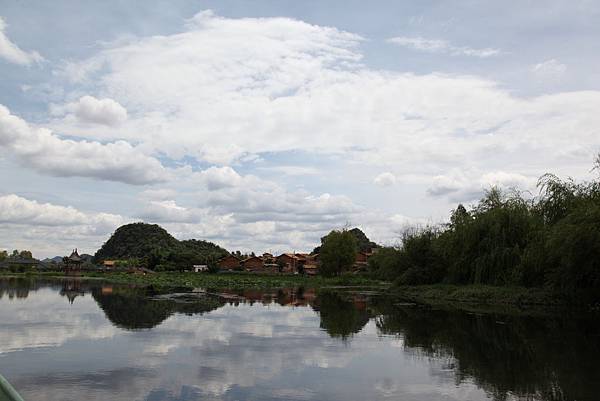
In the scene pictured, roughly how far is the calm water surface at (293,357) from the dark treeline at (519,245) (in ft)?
11.9

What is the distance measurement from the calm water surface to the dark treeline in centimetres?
362

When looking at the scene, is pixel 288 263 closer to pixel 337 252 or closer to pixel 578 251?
pixel 337 252

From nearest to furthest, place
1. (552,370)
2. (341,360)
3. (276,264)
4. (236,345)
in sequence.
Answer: (552,370)
(341,360)
(236,345)
(276,264)

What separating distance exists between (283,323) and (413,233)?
31339 millimetres

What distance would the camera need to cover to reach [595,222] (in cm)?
2684

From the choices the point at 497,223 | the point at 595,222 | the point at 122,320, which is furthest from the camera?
the point at 497,223

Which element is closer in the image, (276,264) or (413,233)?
(413,233)

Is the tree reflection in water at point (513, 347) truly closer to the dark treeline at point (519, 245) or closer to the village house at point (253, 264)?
the dark treeline at point (519, 245)

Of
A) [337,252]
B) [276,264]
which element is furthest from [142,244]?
[337,252]

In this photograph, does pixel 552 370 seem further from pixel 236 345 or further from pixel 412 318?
pixel 412 318

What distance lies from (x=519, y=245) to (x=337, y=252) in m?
45.0

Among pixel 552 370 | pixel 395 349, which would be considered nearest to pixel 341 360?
pixel 395 349

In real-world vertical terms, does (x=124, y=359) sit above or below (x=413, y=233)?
below

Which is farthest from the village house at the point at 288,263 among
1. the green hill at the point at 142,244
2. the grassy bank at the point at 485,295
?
the grassy bank at the point at 485,295
